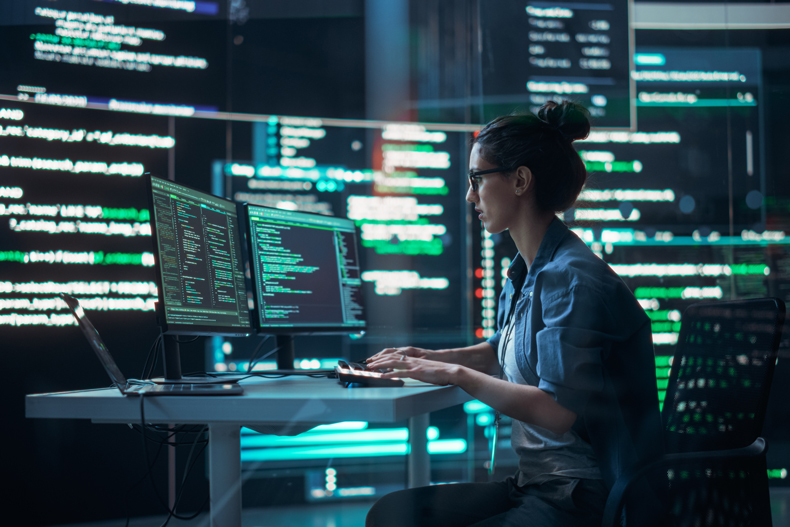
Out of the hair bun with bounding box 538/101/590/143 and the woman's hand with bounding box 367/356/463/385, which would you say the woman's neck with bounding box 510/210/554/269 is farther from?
the woman's hand with bounding box 367/356/463/385

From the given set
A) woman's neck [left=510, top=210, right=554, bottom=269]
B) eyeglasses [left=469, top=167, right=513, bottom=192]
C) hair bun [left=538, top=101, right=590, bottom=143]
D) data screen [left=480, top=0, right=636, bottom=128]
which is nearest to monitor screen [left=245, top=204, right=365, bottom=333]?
eyeglasses [left=469, top=167, right=513, bottom=192]

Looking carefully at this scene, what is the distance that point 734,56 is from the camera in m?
3.05

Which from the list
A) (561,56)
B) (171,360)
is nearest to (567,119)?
(171,360)

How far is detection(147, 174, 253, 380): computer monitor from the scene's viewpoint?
1347 mm

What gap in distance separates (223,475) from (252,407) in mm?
265

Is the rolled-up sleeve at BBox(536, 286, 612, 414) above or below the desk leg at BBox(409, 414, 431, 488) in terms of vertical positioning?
above

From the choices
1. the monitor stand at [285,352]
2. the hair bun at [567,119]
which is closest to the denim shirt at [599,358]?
the hair bun at [567,119]

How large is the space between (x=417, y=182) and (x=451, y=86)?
0.55m

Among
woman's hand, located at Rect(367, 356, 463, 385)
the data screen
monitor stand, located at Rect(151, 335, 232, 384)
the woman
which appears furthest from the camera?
the data screen

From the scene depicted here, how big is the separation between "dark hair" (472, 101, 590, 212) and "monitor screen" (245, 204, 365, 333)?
2.40ft

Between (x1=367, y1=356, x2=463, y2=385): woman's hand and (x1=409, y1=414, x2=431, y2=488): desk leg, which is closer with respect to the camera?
(x1=367, y1=356, x2=463, y2=385): woman's hand

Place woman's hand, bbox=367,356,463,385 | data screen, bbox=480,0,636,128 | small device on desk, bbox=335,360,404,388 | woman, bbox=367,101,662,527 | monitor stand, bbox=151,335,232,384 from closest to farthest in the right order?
woman, bbox=367,101,662,527 < woman's hand, bbox=367,356,463,385 < small device on desk, bbox=335,360,404,388 < monitor stand, bbox=151,335,232,384 < data screen, bbox=480,0,636,128

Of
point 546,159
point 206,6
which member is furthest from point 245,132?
point 546,159

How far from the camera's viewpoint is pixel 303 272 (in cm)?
184
